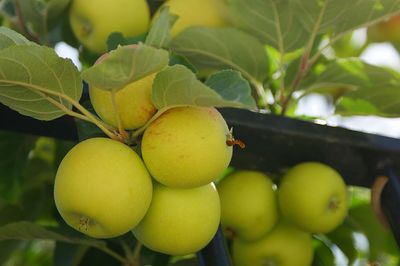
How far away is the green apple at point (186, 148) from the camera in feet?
2.55

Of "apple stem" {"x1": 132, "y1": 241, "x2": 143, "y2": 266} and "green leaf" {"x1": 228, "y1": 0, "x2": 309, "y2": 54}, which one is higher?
"green leaf" {"x1": 228, "y1": 0, "x2": 309, "y2": 54}

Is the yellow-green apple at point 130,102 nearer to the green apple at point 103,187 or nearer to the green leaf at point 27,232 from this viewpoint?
the green apple at point 103,187

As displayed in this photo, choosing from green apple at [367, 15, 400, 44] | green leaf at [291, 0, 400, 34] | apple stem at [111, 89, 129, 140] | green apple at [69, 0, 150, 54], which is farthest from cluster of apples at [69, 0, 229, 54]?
green apple at [367, 15, 400, 44]

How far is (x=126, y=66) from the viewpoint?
0.74 metres

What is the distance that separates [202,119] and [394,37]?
3.29 feet

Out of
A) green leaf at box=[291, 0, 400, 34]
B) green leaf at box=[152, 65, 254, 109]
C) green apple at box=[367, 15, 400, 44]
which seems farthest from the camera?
green apple at box=[367, 15, 400, 44]

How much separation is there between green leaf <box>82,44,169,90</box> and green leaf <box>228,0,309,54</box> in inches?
18.5

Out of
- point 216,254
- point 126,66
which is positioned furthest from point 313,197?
point 126,66

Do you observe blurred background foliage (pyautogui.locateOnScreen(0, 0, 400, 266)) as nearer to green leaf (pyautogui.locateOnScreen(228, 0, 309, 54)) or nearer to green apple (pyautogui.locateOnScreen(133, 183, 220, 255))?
green leaf (pyautogui.locateOnScreen(228, 0, 309, 54))

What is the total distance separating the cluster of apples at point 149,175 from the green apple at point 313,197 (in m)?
0.29

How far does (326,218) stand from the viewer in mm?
1110

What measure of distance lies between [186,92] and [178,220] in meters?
0.15

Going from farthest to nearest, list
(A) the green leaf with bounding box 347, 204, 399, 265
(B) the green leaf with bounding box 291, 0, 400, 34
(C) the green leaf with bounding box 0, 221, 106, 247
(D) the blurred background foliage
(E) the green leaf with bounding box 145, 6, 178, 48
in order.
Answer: (A) the green leaf with bounding box 347, 204, 399, 265 → (D) the blurred background foliage → (B) the green leaf with bounding box 291, 0, 400, 34 → (C) the green leaf with bounding box 0, 221, 106, 247 → (E) the green leaf with bounding box 145, 6, 178, 48

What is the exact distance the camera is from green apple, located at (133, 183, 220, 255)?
811mm
